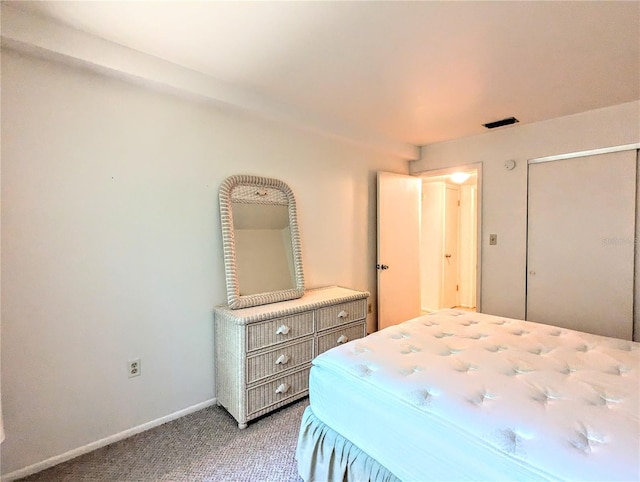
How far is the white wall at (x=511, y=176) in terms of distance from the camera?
2.80m

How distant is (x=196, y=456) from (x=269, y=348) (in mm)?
725

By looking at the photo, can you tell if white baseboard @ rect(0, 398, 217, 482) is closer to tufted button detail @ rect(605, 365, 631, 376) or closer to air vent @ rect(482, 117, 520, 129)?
tufted button detail @ rect(605, 365, 631, 376)

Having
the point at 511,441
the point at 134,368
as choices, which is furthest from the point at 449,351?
the point at 134,368

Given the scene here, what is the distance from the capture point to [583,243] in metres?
2.82

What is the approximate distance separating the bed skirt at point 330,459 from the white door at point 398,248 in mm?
2121

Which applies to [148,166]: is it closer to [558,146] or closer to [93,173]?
[93,173]

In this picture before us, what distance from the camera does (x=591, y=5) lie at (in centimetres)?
146

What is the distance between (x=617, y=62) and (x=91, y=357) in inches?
147

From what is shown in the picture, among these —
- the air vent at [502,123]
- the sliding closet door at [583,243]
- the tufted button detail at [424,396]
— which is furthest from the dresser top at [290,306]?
the air vent at [502,123]

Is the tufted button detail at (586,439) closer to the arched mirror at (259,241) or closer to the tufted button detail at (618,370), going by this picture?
the tufted button detail at (618,370)

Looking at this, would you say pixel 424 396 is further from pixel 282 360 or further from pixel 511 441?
pixel 282 360

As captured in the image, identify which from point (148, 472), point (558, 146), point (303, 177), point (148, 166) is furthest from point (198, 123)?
point (558, 146)

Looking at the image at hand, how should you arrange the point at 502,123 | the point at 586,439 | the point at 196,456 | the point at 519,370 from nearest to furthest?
the point at 586,439 → the point at 519,370 → the point at 196,456 → the point at 502,123

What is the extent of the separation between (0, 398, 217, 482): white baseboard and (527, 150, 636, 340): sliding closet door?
128 inches
